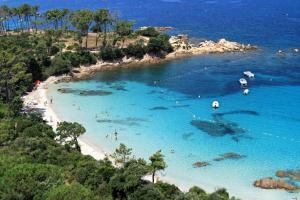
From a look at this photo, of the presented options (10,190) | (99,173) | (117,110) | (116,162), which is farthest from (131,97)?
(10,190)

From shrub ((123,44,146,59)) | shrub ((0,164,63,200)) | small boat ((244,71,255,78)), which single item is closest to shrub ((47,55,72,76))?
shrub ((123,44,146,59))

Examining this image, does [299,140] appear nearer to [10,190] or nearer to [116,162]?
[116,162]


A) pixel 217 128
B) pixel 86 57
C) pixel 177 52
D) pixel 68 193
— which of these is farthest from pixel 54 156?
pixel 177 52

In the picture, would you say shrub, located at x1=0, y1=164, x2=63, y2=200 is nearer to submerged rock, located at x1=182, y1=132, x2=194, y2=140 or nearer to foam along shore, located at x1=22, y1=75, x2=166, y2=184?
foam along shore, located at x1=22, y1=75, x2=166, y2=184

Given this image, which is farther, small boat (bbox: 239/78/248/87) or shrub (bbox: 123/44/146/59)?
shrub (bbox: 123/44/146/59)

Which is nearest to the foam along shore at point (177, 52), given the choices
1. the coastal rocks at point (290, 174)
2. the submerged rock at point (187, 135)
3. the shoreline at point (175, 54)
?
the shoreline at point (175, 54)

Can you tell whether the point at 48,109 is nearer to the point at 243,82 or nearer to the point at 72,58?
the point at 72,58
